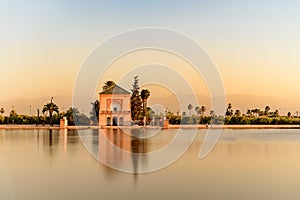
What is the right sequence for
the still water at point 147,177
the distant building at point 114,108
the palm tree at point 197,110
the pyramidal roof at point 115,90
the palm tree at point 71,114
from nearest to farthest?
1. the still water at point 147,177
2. the distant building at point 114,108
3. the palm tree at point 71,114
4. the pyramidal roof at point 115,90
5. the palm tree at point 197,110

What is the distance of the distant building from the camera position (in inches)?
1091

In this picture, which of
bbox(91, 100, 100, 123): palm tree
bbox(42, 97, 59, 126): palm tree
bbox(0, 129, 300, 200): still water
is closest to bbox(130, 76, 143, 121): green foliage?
bbox(91, 100, 100, 123): palm tree

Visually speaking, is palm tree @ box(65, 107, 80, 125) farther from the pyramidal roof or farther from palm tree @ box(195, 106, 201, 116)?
palm tree @ box(195, 106, 201, 116)

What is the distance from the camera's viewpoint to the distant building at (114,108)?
27.7 metres

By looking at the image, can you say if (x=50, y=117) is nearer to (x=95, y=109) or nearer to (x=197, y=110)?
(x=95, y=109)

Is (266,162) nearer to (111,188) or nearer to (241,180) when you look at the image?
(241,180)

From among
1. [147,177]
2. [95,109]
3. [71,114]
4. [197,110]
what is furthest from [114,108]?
[147,177]

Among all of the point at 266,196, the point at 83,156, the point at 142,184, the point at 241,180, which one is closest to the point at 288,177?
the point at 241,180

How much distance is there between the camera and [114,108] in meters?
28.1

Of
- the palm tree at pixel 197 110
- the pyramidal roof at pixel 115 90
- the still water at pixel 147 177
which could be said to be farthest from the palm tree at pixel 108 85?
the still water at pixel 147 177

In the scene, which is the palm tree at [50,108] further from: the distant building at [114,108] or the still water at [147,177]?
the still water at [147,177]

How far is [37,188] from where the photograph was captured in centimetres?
650

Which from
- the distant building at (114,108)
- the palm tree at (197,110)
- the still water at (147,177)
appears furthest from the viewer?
the palm tree at (197,110)

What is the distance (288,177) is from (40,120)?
2390cm
